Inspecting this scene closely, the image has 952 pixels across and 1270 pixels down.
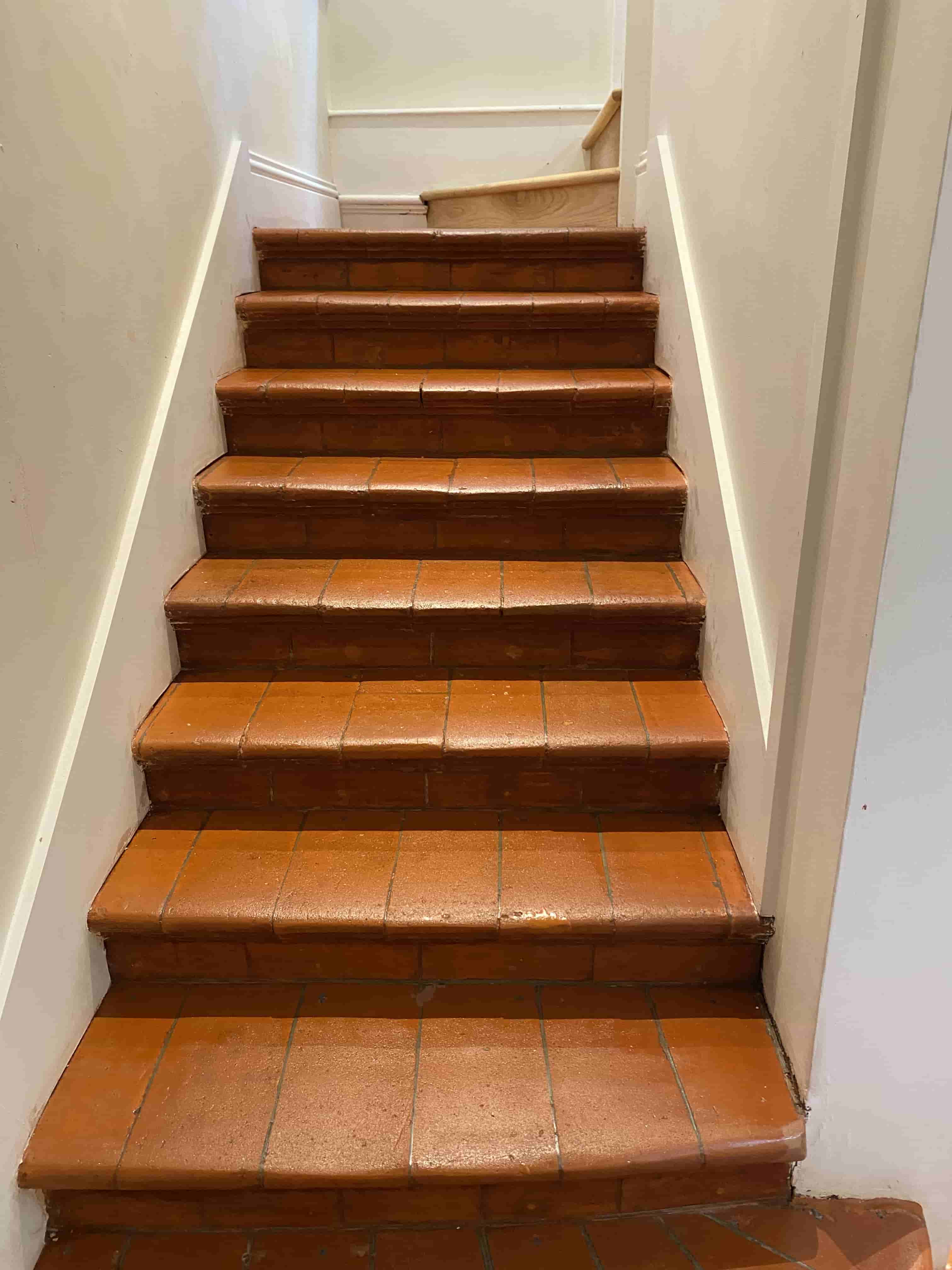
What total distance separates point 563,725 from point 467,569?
0.45 m

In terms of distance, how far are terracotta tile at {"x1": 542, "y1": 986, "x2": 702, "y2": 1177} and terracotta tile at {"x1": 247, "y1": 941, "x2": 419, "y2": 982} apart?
239mm

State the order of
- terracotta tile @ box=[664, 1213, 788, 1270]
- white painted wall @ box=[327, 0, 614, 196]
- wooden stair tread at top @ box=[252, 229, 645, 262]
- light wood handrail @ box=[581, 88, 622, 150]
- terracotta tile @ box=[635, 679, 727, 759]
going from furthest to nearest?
white painted wall @ box=[327, 0, 614, 196]
light wood handrail @ box=[581, 88, 622, 150]
wooden stair tread at top @ box=[252, 229, 645, 262]
terracotta tile @ box=[635, 679, 727, 759]
terracotta tile @ box=[664, 1213, 788, 1270]

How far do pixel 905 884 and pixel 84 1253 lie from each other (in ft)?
3.99

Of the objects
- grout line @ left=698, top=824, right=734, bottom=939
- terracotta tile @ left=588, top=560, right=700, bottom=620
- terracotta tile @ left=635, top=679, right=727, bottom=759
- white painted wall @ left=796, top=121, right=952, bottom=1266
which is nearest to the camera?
white painted wall @ left=796, top=121, right=952, bottom=1266

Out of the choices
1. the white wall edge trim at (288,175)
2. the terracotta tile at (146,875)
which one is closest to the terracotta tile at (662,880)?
the terracotta tile at (146,875)

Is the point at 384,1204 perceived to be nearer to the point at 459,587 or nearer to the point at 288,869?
the point at 288,869

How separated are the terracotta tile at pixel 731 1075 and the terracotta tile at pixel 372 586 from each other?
86 centimetres

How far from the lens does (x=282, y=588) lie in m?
1.68

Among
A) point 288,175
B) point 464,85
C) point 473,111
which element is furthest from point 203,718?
point 464,85

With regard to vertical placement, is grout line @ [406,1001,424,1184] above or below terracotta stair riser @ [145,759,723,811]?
below

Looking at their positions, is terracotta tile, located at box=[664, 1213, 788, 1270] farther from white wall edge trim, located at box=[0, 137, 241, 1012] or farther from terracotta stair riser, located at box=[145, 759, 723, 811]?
white wall edge trim, located at box=[0, 137, 241, 1012]

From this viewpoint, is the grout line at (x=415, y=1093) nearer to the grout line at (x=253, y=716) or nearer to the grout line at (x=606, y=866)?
the grout line at (x=606, y=866)

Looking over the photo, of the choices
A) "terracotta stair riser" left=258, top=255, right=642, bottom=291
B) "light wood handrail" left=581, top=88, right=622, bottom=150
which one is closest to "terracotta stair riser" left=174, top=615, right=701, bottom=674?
"terracotta stair riser" left=258, top=255, right=642, bottom=291

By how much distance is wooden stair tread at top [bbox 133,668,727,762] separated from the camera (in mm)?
1444
